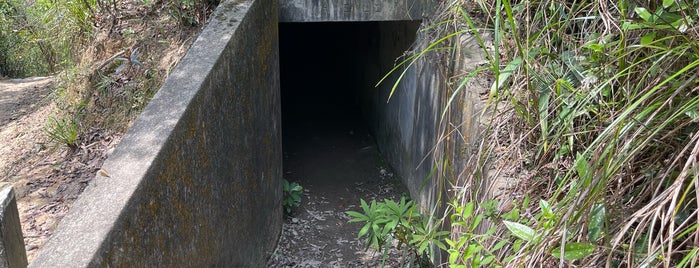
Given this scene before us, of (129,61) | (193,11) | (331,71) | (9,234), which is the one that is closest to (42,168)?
(129,61)

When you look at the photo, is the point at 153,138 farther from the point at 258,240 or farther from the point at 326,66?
the point at 326,66

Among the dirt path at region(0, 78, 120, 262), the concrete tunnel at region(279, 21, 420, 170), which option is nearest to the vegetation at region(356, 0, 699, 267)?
the dirt path at region(0, 78, 120, 262)

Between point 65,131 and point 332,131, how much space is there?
3.36 meters

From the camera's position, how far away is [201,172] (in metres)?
3.14

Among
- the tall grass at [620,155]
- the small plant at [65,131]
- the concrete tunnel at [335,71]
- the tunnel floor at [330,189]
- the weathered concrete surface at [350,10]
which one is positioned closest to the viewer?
the tall grass at [620,155]

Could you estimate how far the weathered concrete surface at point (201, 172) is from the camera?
2.28 metres

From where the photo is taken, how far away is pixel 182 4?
4.66 m

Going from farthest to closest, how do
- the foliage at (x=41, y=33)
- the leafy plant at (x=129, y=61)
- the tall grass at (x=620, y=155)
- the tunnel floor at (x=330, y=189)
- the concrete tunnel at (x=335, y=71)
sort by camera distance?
the concrete tunnel at (x=335, y=71)
the foliage at (x=41, y=33)
the tunnel floor at (x=330, y=189)
the leafy plant at (x=129, y=61)
the tall grass at (x=620, y=155)

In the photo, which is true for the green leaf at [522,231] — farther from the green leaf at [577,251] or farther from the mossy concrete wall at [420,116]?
the mossy concrete wall at [420,116]

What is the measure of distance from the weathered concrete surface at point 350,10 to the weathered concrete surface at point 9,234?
117 inches

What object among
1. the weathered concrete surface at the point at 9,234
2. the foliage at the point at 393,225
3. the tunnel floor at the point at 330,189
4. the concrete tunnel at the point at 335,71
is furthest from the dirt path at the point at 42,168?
the concrete tunnel at the point at 335,71

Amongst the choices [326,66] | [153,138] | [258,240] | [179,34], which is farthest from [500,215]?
[326,66]

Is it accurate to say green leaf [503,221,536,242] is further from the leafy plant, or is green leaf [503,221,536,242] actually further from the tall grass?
the leafy plant

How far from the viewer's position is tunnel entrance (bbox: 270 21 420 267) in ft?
16.0
